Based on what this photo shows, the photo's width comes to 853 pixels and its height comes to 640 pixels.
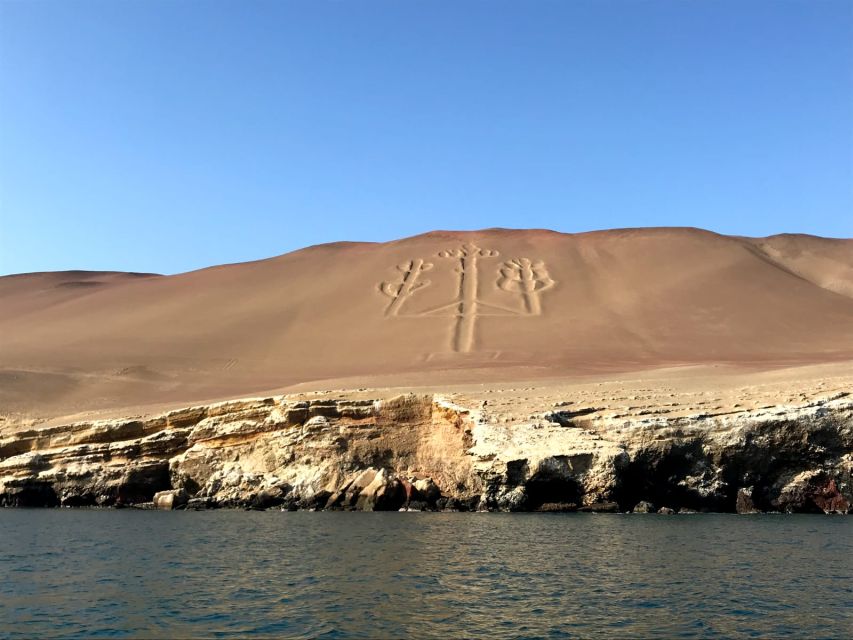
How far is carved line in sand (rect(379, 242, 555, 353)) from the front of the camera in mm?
56562

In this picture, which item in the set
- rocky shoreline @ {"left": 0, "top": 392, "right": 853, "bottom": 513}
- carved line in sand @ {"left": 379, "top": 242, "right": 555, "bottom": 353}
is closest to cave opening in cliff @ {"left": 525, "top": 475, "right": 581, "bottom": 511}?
rocky shoreline @ {"left": 0, "top": 392, "right": 853, "bottom": 513}

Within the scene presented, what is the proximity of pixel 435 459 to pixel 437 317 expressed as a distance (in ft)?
107

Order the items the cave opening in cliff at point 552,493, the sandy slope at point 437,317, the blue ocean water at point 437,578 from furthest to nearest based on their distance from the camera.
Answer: the sandy slope at point 437,317
the cave opening in cliff at point 552,493
the blue ocean water at point 437,578

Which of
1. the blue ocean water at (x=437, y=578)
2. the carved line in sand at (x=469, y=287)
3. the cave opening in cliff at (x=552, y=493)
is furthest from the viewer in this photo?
the carved line in sand at (x=469, y=287)

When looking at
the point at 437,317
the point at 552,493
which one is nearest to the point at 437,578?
the point at 552,493

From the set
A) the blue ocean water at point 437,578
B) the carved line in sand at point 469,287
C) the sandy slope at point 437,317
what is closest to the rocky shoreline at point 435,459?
the blue ocean water at point 437,578

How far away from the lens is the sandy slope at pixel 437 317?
45.8 meters

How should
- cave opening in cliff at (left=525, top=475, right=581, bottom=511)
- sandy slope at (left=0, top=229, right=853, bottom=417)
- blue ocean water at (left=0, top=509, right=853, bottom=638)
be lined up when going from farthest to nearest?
sandy slope at (left=0, top=229, right=853, bottom=417) → cave opening in cliff at (left=525, top=475, right=581, bottom=511) → blue ocean water at (left=0, top=509, right=853, bottom=638)

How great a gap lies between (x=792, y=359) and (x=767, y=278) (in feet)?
73.4

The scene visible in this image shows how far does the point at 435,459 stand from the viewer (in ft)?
84.8

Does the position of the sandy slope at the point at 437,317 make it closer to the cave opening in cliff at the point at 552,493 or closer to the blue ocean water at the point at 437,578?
the cave opening in cliff at the point at 552,493

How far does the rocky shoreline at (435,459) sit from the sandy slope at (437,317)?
33.0 feet

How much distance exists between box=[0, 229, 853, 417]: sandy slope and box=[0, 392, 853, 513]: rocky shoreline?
33.0 feet

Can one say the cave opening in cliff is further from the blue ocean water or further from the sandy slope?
the sandy slope
